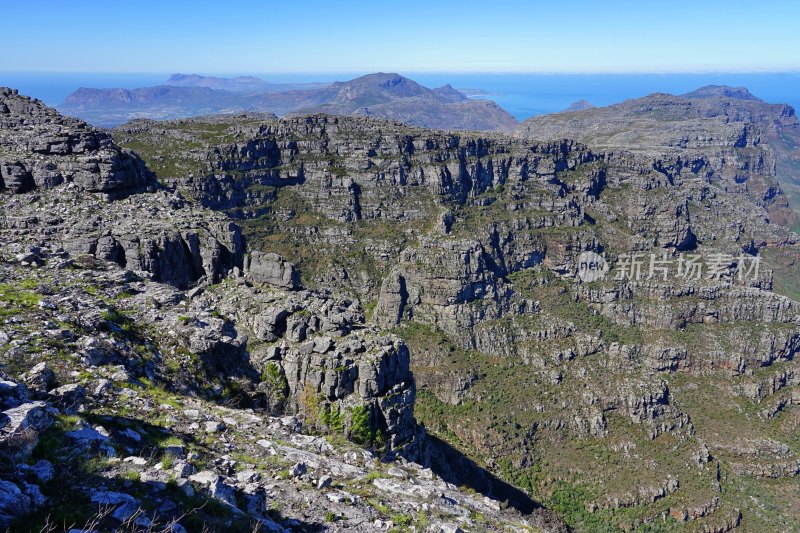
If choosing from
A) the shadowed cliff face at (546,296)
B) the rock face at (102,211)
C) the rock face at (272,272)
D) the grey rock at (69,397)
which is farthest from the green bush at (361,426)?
the shadowed cliff face at (546,296)

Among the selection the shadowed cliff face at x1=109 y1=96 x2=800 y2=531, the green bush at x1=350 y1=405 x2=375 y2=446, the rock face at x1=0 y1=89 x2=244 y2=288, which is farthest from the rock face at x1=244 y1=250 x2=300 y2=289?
the shadowed cliff face at x1=109 y1=96 x2=800 y2=531

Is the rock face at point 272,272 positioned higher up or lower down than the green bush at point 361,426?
higher up

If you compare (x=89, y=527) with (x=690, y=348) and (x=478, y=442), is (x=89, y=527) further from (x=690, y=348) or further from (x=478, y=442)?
(x=690, y=348)

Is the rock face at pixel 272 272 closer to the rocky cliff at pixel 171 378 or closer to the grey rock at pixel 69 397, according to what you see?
Result: the rocky cliff at pixel 171 378

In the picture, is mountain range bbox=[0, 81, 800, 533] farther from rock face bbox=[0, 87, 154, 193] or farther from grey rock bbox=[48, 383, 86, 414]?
rock face bbox=[0, 87, 154, 193]

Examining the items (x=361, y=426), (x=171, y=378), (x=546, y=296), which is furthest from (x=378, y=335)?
(x=546, y=296)

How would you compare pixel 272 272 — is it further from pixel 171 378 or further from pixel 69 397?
pixel 69 397

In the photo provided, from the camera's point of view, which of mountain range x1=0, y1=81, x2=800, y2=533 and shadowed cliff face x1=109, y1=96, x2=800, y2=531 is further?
shadowed cliff face x1=109, y1=96, x2=800, y2=531

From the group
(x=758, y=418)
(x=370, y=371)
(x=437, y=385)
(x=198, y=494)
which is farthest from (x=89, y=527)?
(x=758, y=418)
